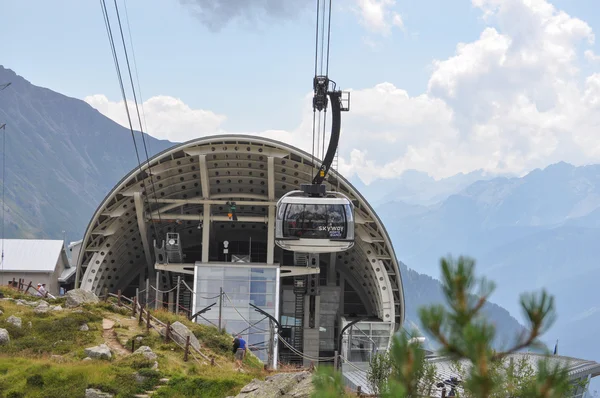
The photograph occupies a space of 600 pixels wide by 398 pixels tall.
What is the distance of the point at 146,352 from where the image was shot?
2255cm

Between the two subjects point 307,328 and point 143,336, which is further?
point 307,328

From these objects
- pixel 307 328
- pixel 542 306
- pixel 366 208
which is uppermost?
pixel 366 208

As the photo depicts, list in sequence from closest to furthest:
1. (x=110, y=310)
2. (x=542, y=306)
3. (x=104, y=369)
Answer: (x=542, y=306) < (x=104, y=369) < (x=110, y=310)

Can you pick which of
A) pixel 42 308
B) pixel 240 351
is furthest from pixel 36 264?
pixel 240 351

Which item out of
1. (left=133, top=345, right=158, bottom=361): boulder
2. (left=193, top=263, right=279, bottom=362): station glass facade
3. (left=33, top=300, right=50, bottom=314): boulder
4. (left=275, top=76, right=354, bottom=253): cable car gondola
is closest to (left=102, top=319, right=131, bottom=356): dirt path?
(left=133, top=345, right=158, bottom=361): boulder

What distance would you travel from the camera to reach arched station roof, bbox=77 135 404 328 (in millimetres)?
46531

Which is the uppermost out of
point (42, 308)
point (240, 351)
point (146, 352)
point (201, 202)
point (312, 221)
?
point (201, 202)

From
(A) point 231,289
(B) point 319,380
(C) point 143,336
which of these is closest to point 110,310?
(C) point 143,336

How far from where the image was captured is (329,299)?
5622cm

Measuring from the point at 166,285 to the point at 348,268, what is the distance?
41.4 feet

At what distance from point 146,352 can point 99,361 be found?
1297 mm

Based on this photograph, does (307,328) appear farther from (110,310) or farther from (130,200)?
(110,310)

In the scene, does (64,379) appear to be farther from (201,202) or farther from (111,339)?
(201,202)

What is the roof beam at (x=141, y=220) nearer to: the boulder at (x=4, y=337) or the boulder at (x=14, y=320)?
the boulder at (x=14, y=320)
